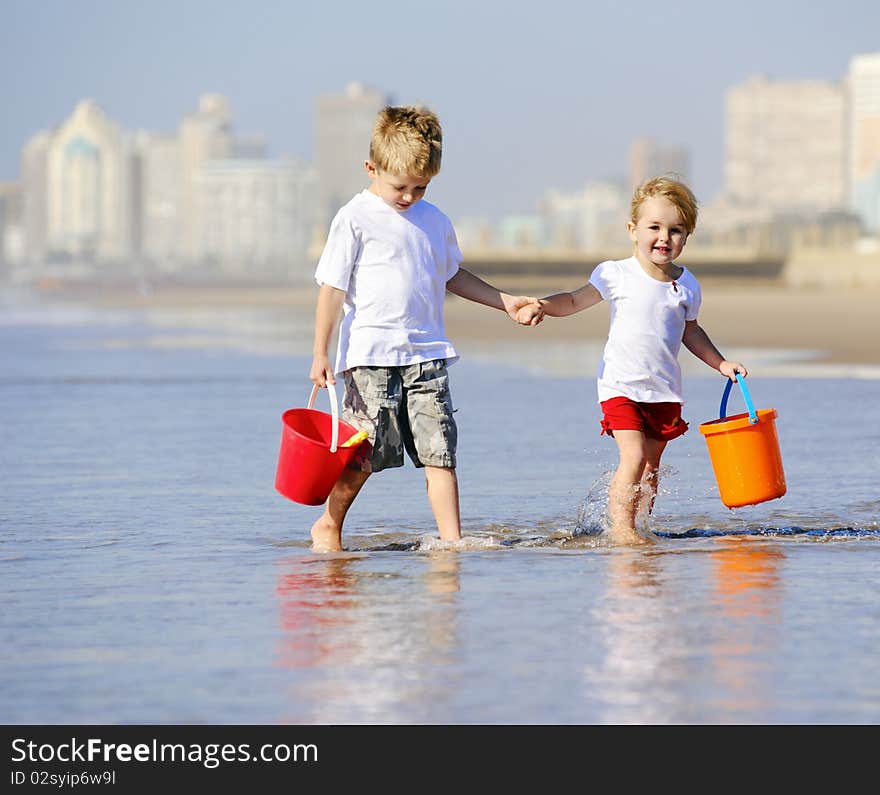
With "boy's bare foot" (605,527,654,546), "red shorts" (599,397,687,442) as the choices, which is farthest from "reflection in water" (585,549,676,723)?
"red shorts" (599,397,687,442)

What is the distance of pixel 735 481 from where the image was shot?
6.07m

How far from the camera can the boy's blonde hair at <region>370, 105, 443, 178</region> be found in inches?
217

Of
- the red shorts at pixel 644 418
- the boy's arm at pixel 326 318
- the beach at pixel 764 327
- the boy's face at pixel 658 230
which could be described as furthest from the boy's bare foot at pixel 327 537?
the beach at pixel 764 327

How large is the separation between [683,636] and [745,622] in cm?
24

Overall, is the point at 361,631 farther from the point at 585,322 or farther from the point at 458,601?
the point at 585,322

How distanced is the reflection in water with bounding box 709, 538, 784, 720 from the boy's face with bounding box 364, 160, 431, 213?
4.39 ft

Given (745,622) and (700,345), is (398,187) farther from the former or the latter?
(745,622)

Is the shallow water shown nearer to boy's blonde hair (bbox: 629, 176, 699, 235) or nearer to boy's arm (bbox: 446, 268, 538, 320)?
boy's arm (bbox: 446, 268, 538, 320)

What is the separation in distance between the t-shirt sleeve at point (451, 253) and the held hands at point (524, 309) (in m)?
0.18

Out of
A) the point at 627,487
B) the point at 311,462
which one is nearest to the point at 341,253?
the point at 311,462

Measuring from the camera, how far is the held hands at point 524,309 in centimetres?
589

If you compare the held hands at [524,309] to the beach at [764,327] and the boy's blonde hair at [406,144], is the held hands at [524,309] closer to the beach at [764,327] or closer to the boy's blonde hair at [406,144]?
the boy's blonde hair at [406,144]

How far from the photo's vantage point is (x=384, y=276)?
5656 millimetres
